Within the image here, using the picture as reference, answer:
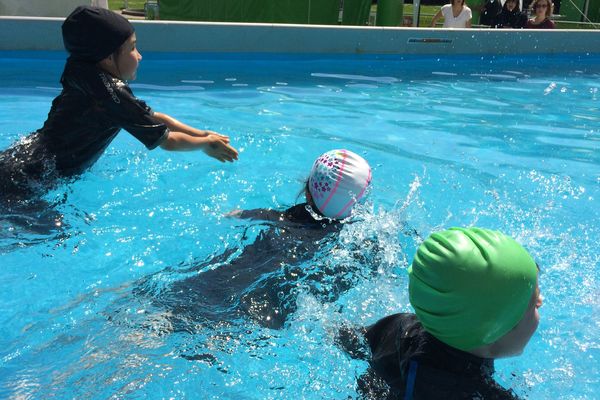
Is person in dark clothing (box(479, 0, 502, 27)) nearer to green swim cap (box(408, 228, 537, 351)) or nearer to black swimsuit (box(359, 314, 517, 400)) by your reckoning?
black swimsuit (box(359, 314, 517, 400))

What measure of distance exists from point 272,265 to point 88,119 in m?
1.76

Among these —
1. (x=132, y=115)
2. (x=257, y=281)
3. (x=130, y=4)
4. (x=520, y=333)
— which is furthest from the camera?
(x=130, y=4)

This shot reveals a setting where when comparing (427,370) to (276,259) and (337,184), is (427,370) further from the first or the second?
(337,184)

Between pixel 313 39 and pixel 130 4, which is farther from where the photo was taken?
pixel 130 4

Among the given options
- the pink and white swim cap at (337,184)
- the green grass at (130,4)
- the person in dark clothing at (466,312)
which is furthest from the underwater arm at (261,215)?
the green grass at (130,4)

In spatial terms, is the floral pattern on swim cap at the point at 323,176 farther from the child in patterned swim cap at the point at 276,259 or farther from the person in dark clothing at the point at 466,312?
the person in dark clothing at the point at 466,312

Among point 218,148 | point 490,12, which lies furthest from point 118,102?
point 490,12

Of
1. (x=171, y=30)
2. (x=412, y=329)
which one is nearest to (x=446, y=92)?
(x=171, y=30)

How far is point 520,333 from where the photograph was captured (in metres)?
2.21

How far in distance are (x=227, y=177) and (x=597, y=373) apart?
3.57 metres

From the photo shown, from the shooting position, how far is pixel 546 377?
3432 mm

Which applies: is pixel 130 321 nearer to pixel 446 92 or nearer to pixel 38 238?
pixel 38 238

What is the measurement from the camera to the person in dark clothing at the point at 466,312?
6.82 feet

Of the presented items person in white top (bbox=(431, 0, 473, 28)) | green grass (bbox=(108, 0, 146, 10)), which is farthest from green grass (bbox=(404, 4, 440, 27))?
green grass (bbox=(108, 0, 146, 10))
